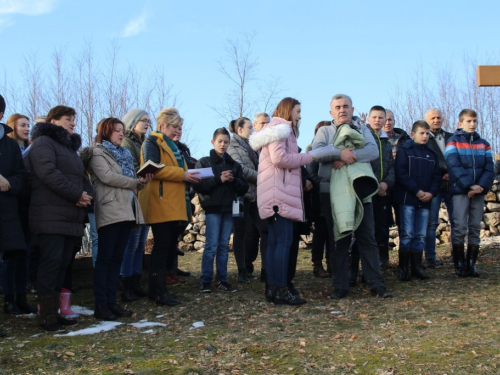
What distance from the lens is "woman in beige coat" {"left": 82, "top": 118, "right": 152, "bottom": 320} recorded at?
524cm

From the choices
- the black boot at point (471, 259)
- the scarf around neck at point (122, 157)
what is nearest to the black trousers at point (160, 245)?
the scarf around neck at point (122, 157)

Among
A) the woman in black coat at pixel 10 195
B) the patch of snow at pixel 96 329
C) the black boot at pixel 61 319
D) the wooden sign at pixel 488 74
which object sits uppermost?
the wooden sign at pixel 488 74

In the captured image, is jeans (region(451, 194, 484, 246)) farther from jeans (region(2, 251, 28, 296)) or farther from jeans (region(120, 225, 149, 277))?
jeans (region(2, 251, 28, 296))

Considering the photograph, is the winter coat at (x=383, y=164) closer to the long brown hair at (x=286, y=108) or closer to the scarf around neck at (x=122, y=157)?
the long brown hair at (x=286, y=108)

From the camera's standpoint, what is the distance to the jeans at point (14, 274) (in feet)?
17.8

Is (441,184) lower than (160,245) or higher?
higher

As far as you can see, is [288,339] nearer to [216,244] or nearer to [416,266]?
[216,244]

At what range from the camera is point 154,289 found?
19.0ft

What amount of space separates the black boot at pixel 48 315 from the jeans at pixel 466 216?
476 centimetres

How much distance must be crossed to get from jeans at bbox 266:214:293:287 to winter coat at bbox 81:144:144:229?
1361mm

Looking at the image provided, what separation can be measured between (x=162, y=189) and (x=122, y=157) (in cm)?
51

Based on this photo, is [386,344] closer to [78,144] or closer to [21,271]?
[78,144]

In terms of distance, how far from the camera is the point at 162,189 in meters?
5.64

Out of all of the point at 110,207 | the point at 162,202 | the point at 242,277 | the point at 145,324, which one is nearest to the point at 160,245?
the point at 162,202
